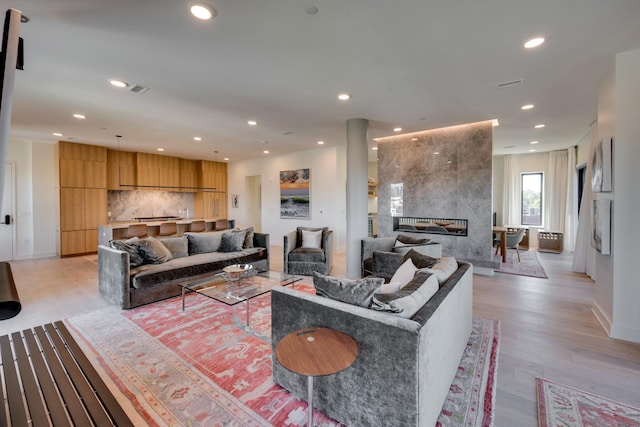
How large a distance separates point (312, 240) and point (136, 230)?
13.4ft

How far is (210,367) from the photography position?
2.38 meters

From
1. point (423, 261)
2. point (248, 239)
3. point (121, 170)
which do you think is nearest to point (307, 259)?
point (248, 239)

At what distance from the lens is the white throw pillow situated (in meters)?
5.50

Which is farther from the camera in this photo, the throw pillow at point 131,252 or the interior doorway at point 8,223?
the interior doorway at point 8,223

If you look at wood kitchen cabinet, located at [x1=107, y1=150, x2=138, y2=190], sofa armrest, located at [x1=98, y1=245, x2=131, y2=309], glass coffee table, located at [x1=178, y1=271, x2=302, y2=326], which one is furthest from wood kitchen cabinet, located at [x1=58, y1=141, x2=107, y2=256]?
glass coffee table, located at [x1=178, y1=271, x2=302, y2=326]

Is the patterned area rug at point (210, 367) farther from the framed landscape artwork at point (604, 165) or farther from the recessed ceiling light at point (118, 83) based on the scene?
the recessed ceiling light at point (118, 83)

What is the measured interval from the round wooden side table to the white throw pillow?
12.1 feet

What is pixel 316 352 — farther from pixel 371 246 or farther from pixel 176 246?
pixel 176 246

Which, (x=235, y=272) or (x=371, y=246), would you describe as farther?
(x=371, y=246)

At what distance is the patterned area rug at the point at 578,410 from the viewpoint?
1.84m

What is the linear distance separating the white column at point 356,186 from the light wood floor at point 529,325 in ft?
2.30

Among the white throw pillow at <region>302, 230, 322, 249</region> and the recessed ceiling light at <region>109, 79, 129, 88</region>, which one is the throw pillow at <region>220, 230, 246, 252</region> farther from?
the recessed ceiling light at <region>109, 79, 129, 88</region>

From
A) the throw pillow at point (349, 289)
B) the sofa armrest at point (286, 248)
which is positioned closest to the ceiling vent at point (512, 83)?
the throw pillow at point (349, 289)

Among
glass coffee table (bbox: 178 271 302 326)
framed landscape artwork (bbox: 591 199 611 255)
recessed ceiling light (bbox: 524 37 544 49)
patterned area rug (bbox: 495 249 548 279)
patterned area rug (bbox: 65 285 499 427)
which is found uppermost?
recessed ceiling light (bbox: 524 37 544 49)
